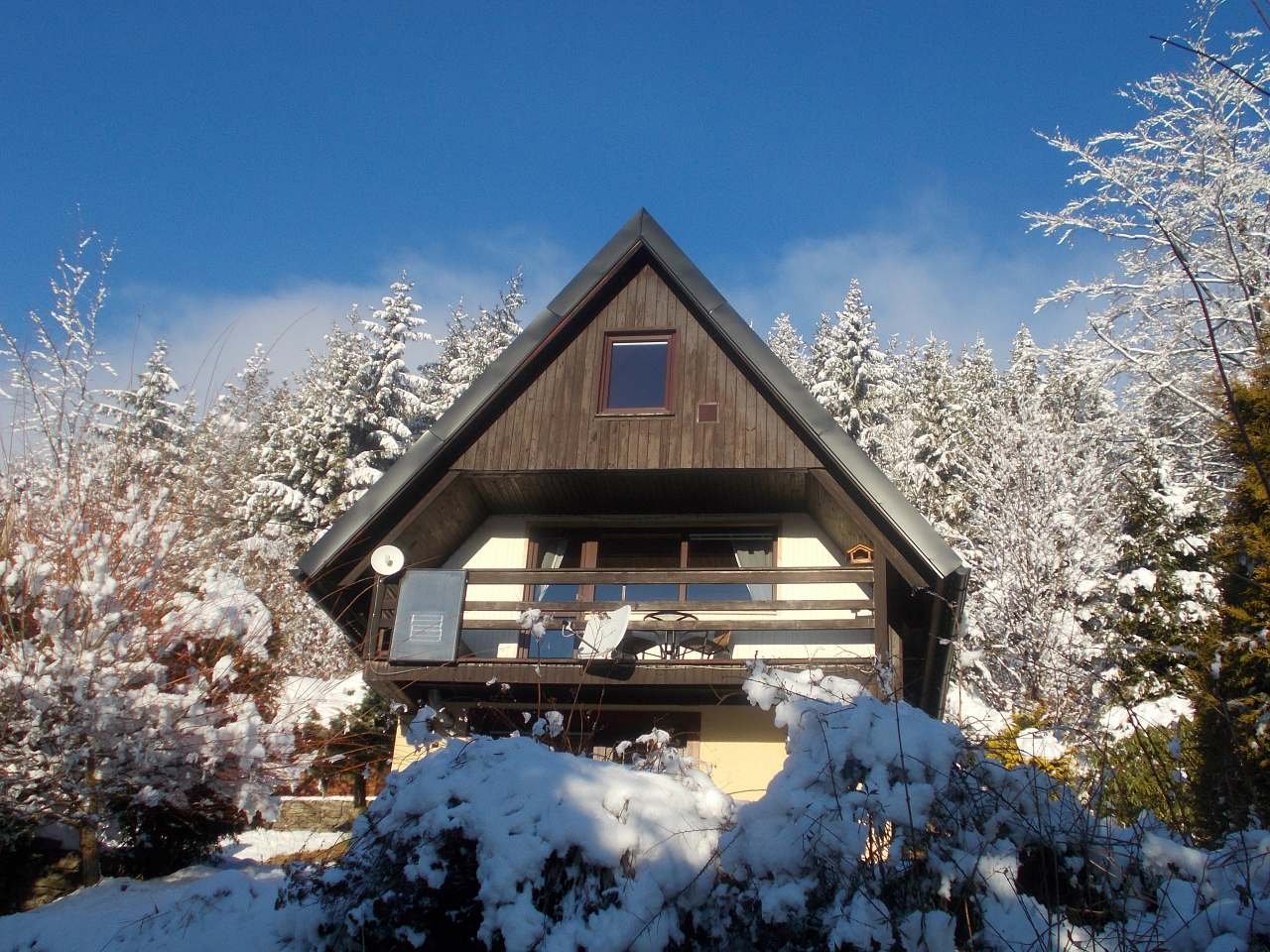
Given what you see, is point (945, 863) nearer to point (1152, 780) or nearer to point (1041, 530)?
point (1152, 780)

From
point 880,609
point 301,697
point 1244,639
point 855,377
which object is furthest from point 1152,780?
point 855,377

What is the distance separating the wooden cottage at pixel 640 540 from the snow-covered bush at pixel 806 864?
5.36 meters

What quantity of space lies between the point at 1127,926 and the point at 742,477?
772cm

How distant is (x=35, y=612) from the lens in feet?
23.7

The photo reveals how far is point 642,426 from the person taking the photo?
11.0 m

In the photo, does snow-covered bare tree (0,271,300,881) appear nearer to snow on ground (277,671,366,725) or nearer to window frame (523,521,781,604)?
snow on ground (277,671,366,725)

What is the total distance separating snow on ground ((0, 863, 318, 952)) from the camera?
3988mm

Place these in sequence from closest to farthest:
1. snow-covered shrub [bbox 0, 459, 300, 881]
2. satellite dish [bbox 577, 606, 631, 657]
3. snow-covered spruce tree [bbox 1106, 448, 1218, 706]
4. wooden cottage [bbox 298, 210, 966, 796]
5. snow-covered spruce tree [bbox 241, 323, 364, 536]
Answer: snow-covered shrub [bbox 0, 459, 300, 881] → satellite dish [bbox 577, 606, 631, 657] → wooden cottage [bbox 298, 210, 966, 796] → snow-covered spruce tree [bbox 1106, 448, 1218, 706] → snow-covered spruce tree [bbox 241, 323, 364, 536]

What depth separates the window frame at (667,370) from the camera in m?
11.1

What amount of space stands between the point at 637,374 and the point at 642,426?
2.99ft

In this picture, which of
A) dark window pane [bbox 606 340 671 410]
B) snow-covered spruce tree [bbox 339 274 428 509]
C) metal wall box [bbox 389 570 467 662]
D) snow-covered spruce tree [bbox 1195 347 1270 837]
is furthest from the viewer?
snow-covered spruce tree [bbox 339 274 428 509]

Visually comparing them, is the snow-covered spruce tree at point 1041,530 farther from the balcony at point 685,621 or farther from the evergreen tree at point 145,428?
the evergreen tree at point 145,428

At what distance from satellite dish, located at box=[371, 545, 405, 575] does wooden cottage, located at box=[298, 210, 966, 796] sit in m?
0.03

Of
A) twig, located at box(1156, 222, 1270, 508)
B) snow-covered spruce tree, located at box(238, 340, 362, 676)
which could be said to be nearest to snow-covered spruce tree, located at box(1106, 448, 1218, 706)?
twig, located at box(1156, 222, 1270, 508)
